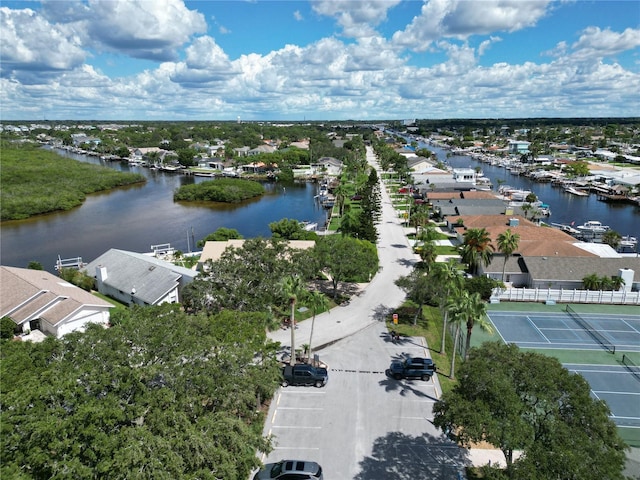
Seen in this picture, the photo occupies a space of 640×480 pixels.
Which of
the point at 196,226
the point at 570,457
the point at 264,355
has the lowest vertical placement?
the point at 196,226

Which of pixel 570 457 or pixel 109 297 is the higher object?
pixel 570 457

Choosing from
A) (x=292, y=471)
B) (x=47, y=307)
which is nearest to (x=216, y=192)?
(x=47, y=307)

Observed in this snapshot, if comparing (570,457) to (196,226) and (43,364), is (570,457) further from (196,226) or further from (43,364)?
(196,226)

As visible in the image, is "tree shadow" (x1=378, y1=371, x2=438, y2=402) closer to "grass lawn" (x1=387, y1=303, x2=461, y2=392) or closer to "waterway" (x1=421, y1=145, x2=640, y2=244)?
"grass lawn" (x1=387, y1=303, x2=461, y2=392)

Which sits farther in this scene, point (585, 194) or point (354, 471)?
point (585, 194)

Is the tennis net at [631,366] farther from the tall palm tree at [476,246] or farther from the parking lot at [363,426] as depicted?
the parking lot at [363,426]

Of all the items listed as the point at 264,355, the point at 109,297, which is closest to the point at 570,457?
the point at 264,355

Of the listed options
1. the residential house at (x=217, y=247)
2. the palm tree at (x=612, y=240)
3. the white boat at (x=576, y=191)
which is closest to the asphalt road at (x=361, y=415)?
the residential house at (x=217, y=247)
